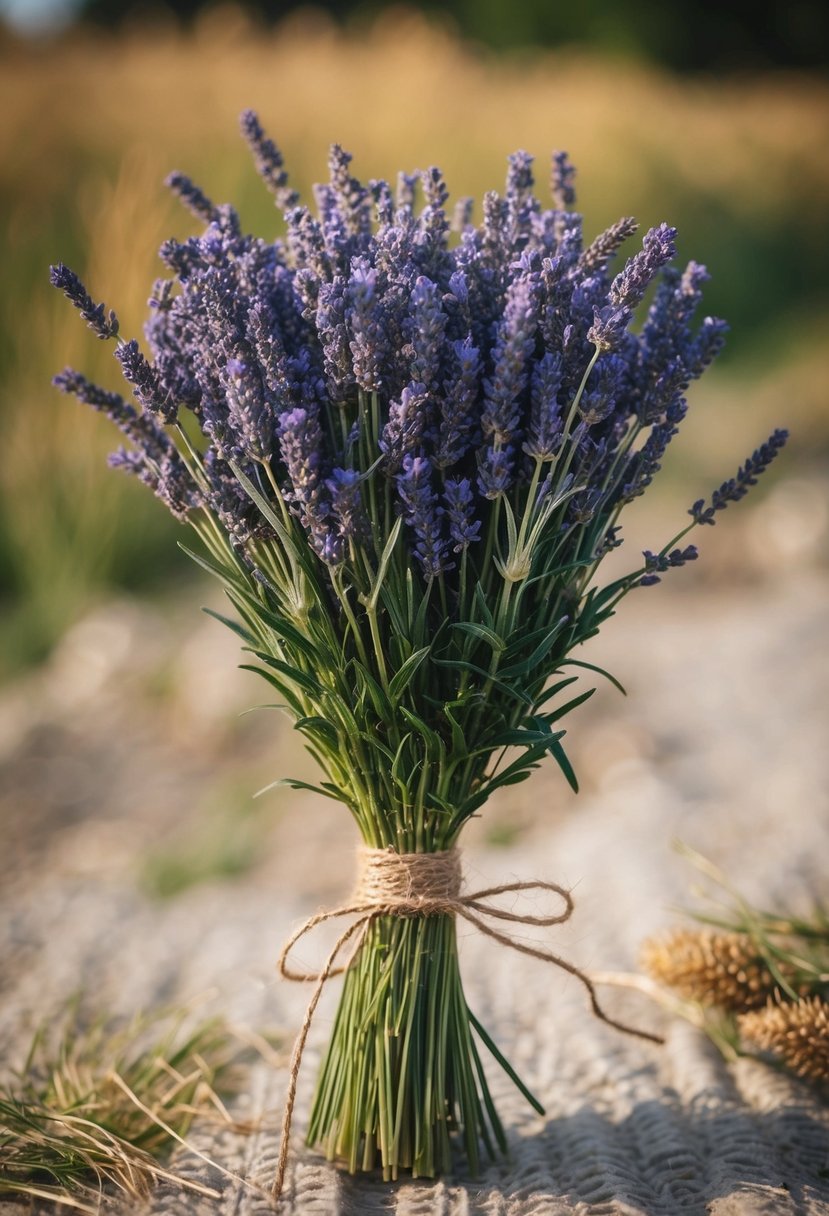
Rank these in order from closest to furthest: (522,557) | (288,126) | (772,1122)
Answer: (522,557)
(772,1122)
(288,126)

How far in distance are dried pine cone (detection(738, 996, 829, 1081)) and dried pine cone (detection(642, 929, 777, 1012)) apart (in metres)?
0.07

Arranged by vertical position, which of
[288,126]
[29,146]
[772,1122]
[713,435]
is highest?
[288,126]

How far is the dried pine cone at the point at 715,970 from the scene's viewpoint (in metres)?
1.37

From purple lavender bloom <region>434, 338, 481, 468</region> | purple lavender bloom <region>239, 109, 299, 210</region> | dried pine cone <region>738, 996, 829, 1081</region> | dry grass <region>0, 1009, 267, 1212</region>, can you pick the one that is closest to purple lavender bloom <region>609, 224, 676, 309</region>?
purple lavender bloom <region>434, 338, 481, 468</region>

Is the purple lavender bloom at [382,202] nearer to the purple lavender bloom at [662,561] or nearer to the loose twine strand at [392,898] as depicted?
the purple lavender bloom at [662,561]

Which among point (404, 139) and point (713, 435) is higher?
point (404, 139)

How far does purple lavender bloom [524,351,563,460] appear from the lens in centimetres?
88

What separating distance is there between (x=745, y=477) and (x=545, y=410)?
0.27 metres

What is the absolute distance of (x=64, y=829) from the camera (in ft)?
9.13

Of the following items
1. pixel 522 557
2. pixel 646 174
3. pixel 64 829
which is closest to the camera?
pixel 522 557

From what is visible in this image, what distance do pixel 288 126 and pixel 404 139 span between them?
75 cm

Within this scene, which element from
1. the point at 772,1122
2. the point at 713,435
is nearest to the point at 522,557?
the point at 772,1122

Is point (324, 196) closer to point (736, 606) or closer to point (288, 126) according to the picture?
point (736, 606)

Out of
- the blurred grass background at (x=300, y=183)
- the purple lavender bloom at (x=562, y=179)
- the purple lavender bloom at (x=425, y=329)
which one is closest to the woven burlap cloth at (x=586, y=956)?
the purple lavender bloom at (x=425, y=329)
